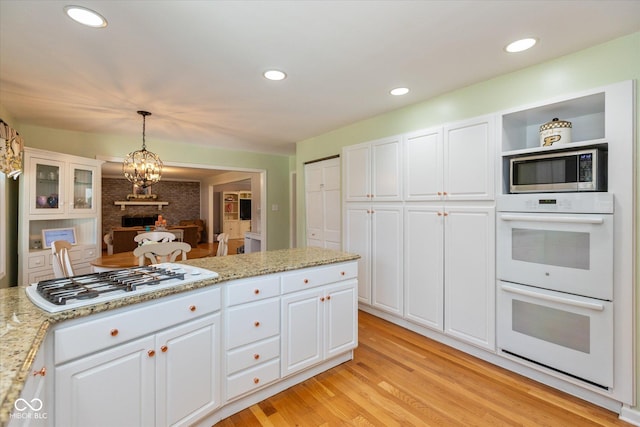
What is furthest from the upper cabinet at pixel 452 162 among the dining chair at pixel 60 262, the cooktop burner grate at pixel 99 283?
the dining chair at pixel 60 262

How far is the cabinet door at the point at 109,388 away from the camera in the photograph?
3.91 ft

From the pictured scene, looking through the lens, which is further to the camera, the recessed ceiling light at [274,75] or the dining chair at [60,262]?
the dining chair at [60,262]

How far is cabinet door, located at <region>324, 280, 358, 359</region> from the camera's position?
236 centimetres

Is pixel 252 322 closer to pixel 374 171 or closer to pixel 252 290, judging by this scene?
pixel 252 290

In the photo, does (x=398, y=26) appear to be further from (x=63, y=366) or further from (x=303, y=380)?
(x=303, y=380)

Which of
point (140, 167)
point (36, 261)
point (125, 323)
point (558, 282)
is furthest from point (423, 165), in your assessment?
point (36, 261)

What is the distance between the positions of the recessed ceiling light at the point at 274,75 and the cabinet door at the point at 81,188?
3.00m

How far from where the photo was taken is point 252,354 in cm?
194

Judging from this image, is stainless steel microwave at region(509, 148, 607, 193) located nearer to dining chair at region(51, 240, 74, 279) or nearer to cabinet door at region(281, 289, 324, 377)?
cabinet door at region(281, 289, 324, 377)

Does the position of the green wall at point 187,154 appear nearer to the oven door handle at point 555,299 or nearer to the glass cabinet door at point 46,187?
the glass cabinet door at point 46,187

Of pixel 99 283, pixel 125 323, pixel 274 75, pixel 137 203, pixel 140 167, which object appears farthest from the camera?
pixel 137 203

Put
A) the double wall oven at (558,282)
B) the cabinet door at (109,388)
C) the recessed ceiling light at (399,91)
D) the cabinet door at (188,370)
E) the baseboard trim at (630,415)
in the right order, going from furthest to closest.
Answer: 1. the recessed ceiling light at (399,91)
2. the double wall oven at (558,282)
3. the baseboard trim at (630,415)
4. the cabinet door at (188,370)
5. the cabinet door at (109,388)

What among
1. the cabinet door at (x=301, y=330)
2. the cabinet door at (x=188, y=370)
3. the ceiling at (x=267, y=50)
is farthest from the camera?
the cabinet door at (x=301, y=330)

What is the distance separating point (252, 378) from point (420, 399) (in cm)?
117
